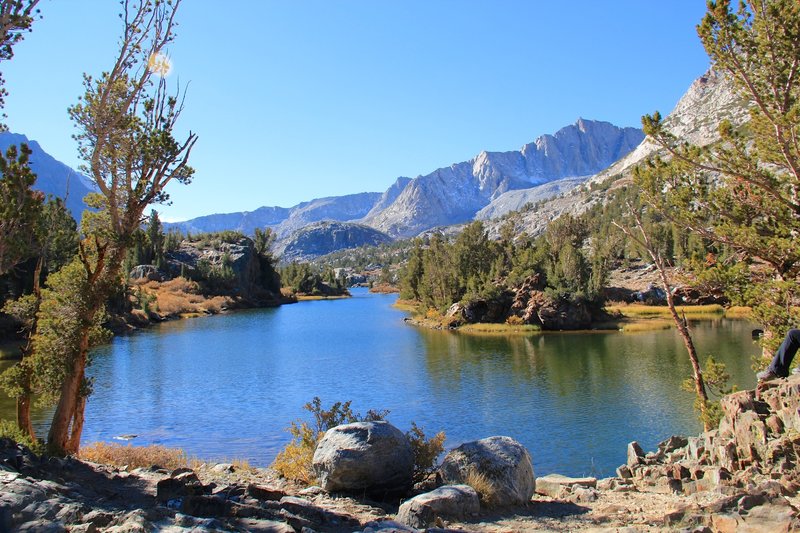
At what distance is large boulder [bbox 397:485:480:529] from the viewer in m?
11.9

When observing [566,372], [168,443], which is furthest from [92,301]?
[566,372]

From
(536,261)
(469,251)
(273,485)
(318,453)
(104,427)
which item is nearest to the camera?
(318,453)

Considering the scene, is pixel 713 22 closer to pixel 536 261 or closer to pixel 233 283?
pixel 536 261

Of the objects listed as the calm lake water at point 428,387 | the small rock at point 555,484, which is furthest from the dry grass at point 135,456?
the small rock at point 555,484

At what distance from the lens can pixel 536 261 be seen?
86.5m

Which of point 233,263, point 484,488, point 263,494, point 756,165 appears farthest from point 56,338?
point 233,263

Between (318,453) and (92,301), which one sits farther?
(92,301)

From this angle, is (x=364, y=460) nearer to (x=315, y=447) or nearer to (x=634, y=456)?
(x=315, y=447)

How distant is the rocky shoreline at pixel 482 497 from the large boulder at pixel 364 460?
307 millimetres

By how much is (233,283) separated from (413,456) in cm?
13321

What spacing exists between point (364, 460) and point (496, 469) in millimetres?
3216

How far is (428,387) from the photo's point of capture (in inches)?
1610

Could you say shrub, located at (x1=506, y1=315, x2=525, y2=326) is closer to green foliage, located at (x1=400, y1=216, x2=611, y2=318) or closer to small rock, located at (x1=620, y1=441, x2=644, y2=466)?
green foliage, located at (x1=400, y1=216, x2=611, y2=318)

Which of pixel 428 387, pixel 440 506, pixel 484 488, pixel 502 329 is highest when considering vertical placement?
pixel 440 506
